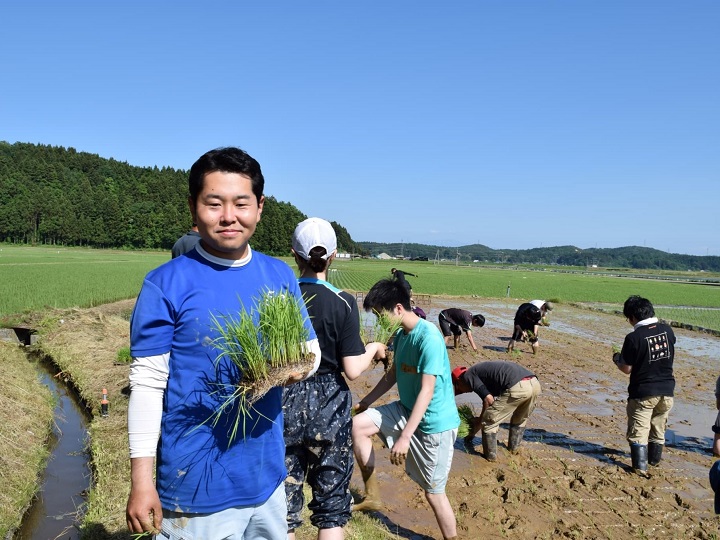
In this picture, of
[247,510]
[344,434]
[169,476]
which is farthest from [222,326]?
[344,434]

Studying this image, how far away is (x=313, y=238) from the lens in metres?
2.63

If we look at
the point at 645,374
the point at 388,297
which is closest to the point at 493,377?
the point at 645,374

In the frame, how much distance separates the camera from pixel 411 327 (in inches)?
133

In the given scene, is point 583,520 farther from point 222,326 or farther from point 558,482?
point 222,326

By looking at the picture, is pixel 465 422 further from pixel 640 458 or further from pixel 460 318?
pixel 460 318

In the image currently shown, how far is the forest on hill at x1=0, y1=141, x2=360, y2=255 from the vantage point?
69938 mm

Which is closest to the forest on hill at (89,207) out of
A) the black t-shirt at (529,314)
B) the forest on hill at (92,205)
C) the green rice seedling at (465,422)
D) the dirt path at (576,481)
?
the forest on hill at (92,205)

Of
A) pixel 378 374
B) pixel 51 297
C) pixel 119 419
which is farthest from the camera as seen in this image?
pixel 51 297

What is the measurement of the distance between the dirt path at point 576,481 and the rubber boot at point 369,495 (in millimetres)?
129

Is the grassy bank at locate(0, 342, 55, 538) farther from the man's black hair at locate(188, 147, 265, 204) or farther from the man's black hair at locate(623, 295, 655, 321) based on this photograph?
the man's black hair at locate(623, 295, 655, 321)

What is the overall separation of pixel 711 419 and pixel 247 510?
25.7ft

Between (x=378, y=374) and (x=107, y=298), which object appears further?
(x=107, y=298)

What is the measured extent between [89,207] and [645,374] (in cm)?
8112

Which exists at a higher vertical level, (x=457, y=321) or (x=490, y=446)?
(x=457, y=321)
